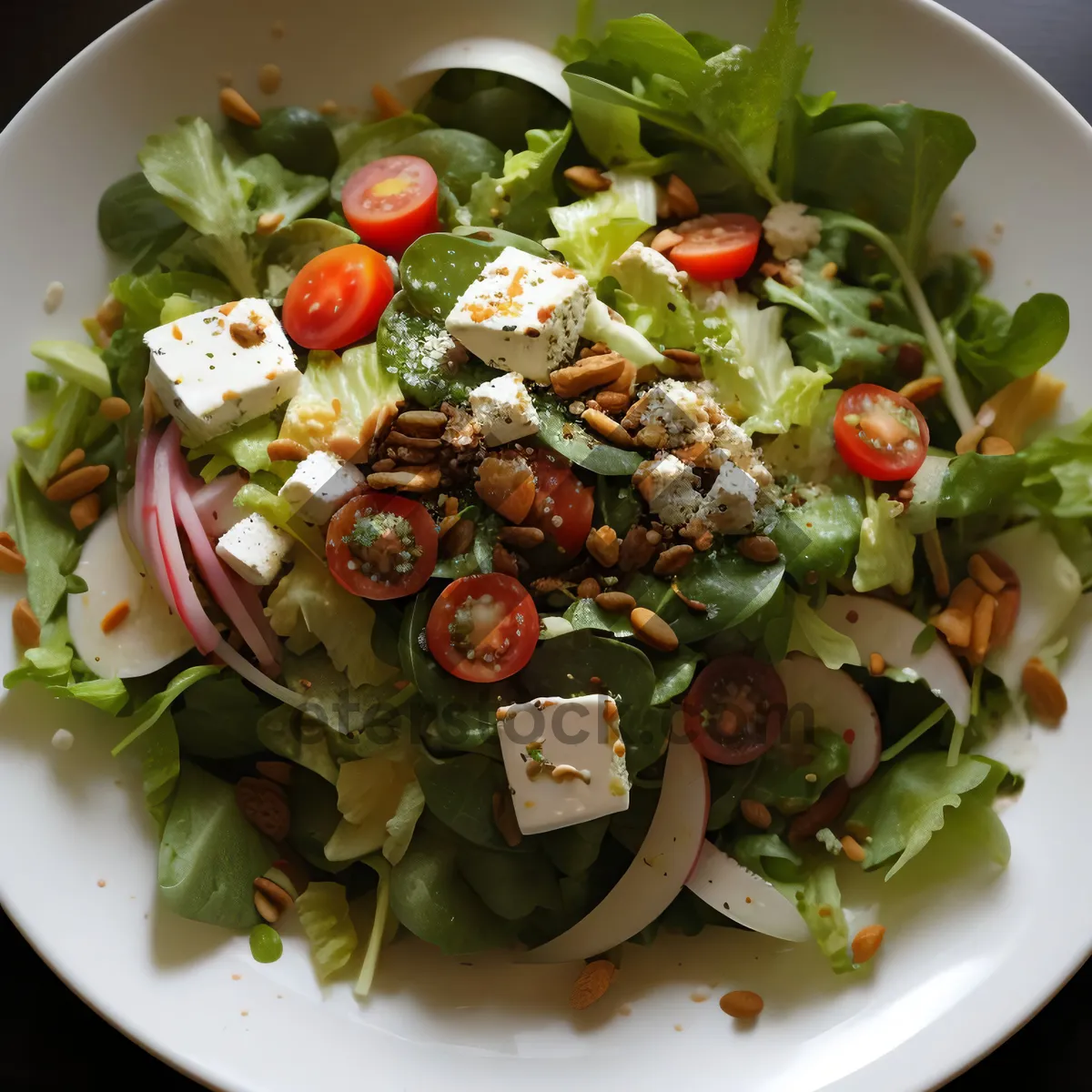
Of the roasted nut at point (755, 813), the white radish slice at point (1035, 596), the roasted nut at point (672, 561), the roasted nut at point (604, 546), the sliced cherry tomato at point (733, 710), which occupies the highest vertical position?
the white radish slice at point (1035, 596)

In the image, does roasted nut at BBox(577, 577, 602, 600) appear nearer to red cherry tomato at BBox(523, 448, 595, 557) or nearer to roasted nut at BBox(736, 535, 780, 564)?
red cherry tomato at BBox(523, 448, 595, 557)

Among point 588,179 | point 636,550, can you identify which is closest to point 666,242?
point 588,179

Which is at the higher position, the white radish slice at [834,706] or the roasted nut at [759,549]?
the roasted nut at [759,549]

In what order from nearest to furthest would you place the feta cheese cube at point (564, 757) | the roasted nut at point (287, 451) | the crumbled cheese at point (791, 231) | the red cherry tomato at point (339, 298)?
the feta cheese cube at point (564, 757) → the roasted nut at point (287, 451) → the red cherry tomato at point (339, 298) → the crumbled cheese at point (791, 231)

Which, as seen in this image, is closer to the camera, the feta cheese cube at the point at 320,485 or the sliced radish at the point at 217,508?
the feta cheese cube at the point at 320,485

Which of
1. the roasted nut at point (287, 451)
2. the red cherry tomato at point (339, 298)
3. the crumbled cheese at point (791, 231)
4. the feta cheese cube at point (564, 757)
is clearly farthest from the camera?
the crumbled cheese at point (791, 231)

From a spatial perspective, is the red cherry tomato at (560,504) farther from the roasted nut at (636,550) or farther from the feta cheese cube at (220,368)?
the feta cheese cube at (220,368)

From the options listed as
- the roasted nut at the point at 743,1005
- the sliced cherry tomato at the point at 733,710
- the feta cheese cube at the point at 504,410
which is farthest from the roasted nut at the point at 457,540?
the roasted nut at the point at 743,1005

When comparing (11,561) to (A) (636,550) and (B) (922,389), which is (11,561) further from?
(B) (922,389)
